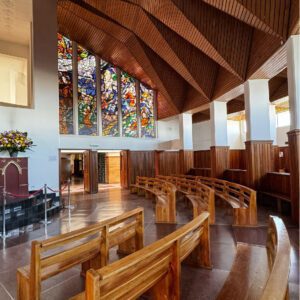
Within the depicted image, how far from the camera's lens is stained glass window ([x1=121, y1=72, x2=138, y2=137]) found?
1066cm

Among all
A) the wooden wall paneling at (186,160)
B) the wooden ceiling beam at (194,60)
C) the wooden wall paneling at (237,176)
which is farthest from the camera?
the wooden wall paneling at (186,160)

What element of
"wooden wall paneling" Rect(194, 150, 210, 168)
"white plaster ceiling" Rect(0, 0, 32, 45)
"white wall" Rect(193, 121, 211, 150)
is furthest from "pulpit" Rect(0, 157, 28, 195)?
"white wall" Rect(193, 121, 211, 150)

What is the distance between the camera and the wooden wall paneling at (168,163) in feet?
36.9

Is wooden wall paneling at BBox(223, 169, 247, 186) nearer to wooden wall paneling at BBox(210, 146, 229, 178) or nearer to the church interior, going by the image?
the church interior

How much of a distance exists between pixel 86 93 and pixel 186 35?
543 cm

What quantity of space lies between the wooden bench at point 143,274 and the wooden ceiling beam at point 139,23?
600 centimetres

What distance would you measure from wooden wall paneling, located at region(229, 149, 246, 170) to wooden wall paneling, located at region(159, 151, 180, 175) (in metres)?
2.84

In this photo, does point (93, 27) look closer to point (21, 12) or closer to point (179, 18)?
point (21, 12)

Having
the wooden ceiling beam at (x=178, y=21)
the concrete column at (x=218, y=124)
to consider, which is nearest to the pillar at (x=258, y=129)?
the wooden ceiling beam at (x=178, y=21)

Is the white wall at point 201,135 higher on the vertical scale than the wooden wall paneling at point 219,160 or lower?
higher

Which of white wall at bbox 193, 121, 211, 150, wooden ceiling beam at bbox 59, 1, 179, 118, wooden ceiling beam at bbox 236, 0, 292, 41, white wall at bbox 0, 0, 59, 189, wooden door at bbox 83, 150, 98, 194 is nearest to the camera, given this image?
wooden ceiling beam at bbox 236, 0, 292, 41

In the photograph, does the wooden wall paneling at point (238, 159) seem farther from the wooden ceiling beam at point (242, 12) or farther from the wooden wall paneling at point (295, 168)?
the wooden ceiling beam at point (242, 12)

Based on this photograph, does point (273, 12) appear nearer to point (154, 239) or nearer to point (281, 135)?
point (154, 239)

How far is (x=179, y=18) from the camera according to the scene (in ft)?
17.3
